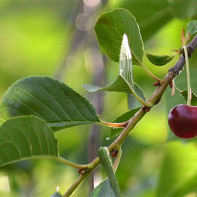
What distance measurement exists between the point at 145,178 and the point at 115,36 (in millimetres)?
1415

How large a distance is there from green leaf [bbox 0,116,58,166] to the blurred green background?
32 cm

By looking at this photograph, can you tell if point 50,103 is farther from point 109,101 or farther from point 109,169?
point 109,101

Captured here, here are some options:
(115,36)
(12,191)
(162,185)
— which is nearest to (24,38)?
(12,191)

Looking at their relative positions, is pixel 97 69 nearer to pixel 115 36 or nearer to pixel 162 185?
pixel 162 185

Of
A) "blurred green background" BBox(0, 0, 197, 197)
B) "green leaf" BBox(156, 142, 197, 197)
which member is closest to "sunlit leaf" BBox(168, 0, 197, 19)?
"blurred green background" BBox(0, 0, 197, 197)

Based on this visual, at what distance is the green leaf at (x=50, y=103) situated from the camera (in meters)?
1.09

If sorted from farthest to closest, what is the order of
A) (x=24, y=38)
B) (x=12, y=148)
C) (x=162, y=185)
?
(x=24, y=38)
(x=162, y=185)
(x=12, y=148)

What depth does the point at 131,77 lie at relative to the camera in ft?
3.37

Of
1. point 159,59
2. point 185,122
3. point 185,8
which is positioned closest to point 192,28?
point 159,59

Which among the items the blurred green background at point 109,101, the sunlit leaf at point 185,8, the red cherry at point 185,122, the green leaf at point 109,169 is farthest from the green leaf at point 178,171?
the green leaf at point 109,169

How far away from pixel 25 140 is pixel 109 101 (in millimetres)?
1736

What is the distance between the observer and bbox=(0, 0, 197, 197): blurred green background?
1.80m

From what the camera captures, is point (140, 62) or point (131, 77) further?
point (140, 62)

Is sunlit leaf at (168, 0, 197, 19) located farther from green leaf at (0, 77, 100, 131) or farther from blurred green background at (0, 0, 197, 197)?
green leaf at (0, 77, 100, 131)
